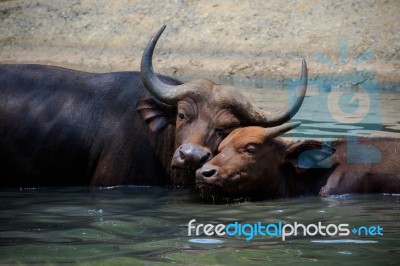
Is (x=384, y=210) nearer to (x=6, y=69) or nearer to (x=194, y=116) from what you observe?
(x=194, y=116)

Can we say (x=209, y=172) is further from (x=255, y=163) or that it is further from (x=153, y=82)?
(x=153, y=82)

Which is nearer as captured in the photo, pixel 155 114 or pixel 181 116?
pixel 181 116

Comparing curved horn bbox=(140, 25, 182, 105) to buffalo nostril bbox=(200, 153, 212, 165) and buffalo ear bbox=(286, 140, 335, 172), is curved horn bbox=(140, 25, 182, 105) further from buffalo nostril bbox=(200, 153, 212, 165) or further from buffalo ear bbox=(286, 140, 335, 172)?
buffalo ear bbox=(286, 140, 335, 172)

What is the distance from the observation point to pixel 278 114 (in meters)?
10.3

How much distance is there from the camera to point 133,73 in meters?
11.3

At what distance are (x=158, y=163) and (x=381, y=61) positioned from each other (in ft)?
32.3

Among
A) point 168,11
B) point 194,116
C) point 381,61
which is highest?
point 168,11

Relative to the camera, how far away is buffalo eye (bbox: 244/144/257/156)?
9.52m

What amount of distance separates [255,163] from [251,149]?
140mm

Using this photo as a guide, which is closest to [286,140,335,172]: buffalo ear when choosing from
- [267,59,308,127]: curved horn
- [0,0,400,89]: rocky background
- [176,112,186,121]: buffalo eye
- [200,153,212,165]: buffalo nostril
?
[267,59,308,127]: curved horn

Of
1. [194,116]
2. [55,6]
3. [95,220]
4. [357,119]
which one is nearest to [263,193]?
[194,116]

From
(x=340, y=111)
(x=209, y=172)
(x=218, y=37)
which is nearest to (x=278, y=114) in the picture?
(x=209, y=172)

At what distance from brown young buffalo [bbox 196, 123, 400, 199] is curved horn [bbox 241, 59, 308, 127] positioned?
1.04ft

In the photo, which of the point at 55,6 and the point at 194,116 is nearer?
the point at 194,116
